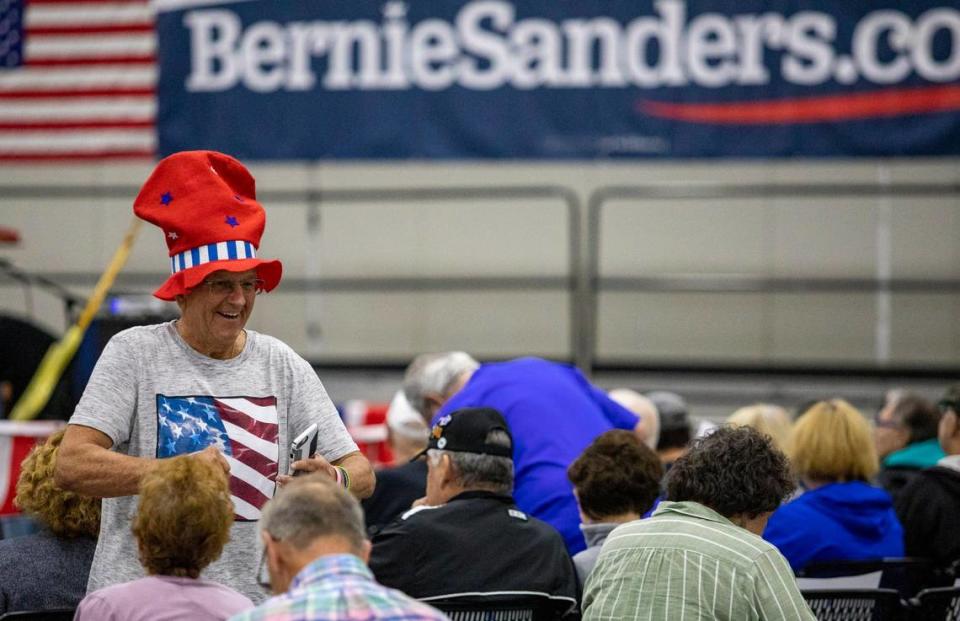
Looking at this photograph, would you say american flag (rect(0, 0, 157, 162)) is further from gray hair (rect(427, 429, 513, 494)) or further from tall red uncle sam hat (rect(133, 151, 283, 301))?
tall red uncle sam hat (rect(133, 151, 283, 301))

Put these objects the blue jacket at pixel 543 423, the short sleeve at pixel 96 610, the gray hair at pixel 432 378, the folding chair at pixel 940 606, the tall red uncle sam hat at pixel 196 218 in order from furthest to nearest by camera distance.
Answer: the gray hair at pixel 432 378 → the blue jacket at pixel 543 423 → the folding chair at pixel 940 606 → the tall red uncle sam hat at pixel 196 218 → the short sleeve at pixel 96 610

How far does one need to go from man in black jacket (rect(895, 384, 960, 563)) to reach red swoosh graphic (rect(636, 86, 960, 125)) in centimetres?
308

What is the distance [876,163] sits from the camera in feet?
29.2

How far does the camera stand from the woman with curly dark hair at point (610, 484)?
346 cm

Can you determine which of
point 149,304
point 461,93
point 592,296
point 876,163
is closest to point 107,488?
point 149,304

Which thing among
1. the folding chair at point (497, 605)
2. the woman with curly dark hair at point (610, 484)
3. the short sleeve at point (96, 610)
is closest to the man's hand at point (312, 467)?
the short sleeve at point (96, 610)

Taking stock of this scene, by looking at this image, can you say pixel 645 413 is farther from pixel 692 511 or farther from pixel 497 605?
pixel 692 511

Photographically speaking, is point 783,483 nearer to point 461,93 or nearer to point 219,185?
point 219,185

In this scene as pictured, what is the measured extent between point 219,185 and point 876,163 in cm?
706

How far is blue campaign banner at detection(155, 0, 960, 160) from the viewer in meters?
7.25

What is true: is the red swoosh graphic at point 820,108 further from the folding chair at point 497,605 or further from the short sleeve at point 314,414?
the short sleeve at point 314,414

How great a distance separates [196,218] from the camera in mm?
2637

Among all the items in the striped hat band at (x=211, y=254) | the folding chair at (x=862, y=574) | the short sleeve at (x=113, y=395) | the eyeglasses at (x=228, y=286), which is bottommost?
the folding chair at (x=862, y=574)

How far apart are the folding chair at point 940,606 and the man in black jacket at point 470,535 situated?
0.91 metres
